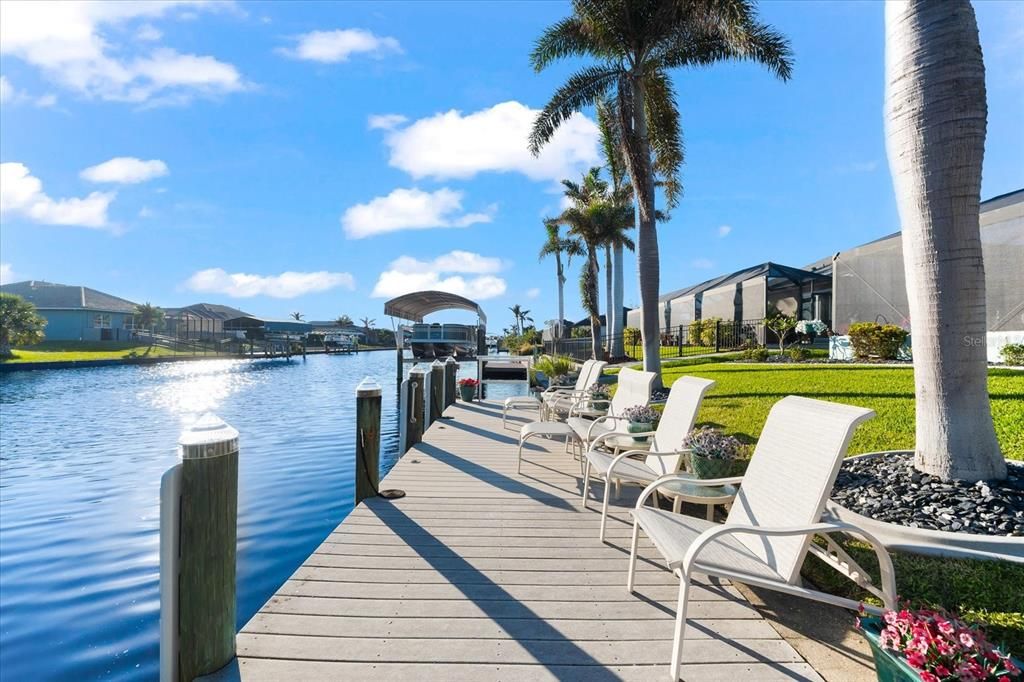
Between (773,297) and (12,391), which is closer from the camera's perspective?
(12,391)

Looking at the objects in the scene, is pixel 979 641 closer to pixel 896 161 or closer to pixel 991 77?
pixel 896 161

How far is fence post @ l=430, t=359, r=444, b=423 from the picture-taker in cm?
924

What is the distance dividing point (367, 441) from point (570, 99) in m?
10.3

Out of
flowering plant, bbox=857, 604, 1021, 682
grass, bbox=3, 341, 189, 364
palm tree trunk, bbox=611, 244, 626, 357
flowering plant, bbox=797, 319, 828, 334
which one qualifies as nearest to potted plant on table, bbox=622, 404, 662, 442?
flowering plant, bbox=857, 604, 1021, 682

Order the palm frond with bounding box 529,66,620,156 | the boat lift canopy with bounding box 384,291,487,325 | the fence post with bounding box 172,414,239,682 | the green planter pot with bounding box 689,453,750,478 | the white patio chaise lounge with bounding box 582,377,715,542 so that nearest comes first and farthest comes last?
1. the fence post with bounding box 172,414,239,682
2. the green planter pot with bounding box 689,453,750,478
3. the white patio chaise lounge with bounding box 582,377,715,542
4. the palm frond with bounding box 529,66,620,156
5. the boat lift canopy with bounding box 384,291,487,325


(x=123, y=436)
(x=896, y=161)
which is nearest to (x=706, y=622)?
(x=896, y=161)

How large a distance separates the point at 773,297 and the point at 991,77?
72.0 feet

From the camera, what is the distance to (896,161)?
3.49 m

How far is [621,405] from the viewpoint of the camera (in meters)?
5.94

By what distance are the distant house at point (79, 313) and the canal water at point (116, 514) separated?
36.1 m

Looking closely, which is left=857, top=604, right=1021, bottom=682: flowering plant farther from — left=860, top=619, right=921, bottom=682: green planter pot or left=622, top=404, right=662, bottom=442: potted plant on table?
left=622, top=404, right=662, bottom=442: potted plant on table

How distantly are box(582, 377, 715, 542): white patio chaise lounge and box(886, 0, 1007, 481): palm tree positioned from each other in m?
1.35

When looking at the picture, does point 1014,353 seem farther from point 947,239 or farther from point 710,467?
point 710,467

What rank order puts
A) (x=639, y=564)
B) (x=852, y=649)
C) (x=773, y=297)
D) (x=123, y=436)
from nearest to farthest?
1. (x=852, y=649)
2. (x=639, y=564)
3. (x=123, y=436)
4. (x=773, y=297)
